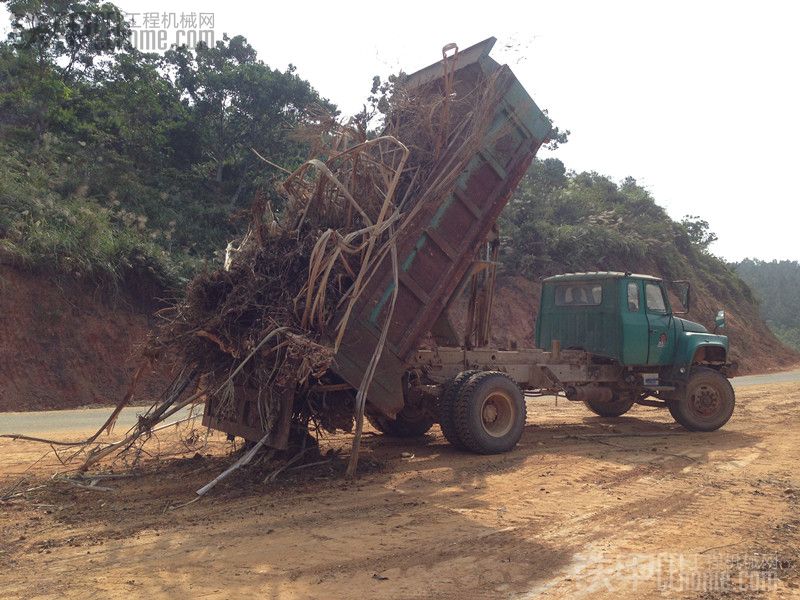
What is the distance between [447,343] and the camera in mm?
8820

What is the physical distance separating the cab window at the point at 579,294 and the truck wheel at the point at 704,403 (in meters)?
1.93

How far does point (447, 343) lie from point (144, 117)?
61.6ft

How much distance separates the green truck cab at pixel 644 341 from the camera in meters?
10.3

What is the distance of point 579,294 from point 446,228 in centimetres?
370

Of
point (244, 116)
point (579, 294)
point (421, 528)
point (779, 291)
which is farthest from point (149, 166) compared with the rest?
point (779, 291)

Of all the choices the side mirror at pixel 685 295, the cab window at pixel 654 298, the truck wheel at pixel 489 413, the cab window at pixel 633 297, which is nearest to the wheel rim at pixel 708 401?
the side mirror at pixel 685 295

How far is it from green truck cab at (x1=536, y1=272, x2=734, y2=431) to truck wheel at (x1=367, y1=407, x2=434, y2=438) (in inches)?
100

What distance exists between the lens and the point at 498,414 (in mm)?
8484

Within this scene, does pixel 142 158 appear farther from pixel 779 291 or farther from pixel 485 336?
pixel 779 291

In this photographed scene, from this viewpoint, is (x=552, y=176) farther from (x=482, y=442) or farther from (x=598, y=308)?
(x=482, y=442)

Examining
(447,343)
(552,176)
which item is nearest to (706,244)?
(552,176)

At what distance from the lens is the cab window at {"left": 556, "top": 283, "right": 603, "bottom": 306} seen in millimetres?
10531

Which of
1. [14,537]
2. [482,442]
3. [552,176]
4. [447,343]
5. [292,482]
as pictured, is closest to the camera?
[14,537]

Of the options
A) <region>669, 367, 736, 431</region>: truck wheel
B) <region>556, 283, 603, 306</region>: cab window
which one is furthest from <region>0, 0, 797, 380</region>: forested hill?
<region>669, 367, 736, 431</region>: truck wheel
